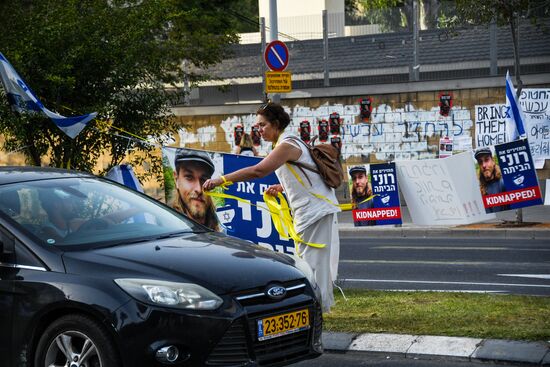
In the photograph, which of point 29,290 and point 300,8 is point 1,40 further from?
point 300,8

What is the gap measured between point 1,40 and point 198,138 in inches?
571

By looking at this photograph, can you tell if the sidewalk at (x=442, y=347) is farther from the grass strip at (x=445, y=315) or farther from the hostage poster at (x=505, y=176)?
the hostage poster at (x=505, y=176)

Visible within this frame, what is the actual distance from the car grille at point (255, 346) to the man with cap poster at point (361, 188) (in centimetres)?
1378

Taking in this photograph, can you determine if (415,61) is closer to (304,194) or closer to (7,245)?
(304,194)

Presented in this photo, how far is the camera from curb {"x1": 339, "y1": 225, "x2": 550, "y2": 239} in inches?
757

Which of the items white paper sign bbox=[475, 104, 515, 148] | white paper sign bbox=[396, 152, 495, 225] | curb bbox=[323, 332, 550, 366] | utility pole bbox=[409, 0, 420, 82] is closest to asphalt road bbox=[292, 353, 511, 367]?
curb bbox=[323, 332, 550, 366]

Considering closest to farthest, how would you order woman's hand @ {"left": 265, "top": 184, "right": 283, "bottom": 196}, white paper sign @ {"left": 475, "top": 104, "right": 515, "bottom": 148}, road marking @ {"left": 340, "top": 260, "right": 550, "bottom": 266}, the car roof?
the car roof → woman's hand @ {"left": 265, "top": 184, "right": 283, "bottom": 196} → road marking @ {"left": 340, "top": 260, "right": 550, "bottom": 266} → white paper sign @ {"left": 475, "top": 104, "right": 515, "bottom": 148}

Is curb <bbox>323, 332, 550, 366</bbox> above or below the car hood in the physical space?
below

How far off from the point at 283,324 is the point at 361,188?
1420 centimetres

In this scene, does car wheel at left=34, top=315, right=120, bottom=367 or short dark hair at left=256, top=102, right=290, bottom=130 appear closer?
car wheel at left=34, top=315, right=120, bottom=367

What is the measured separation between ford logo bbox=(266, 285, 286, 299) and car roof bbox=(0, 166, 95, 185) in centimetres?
194

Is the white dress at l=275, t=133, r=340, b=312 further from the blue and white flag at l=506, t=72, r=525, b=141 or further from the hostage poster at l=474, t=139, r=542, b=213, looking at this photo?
the blue and white flag at l=506, t=72, r=525, b=141

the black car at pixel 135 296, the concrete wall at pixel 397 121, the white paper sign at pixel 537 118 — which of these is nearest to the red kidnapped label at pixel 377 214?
the white paper sign at pixel 537 118

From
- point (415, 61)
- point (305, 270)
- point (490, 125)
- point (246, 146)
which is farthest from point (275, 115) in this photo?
point (246, 146)
